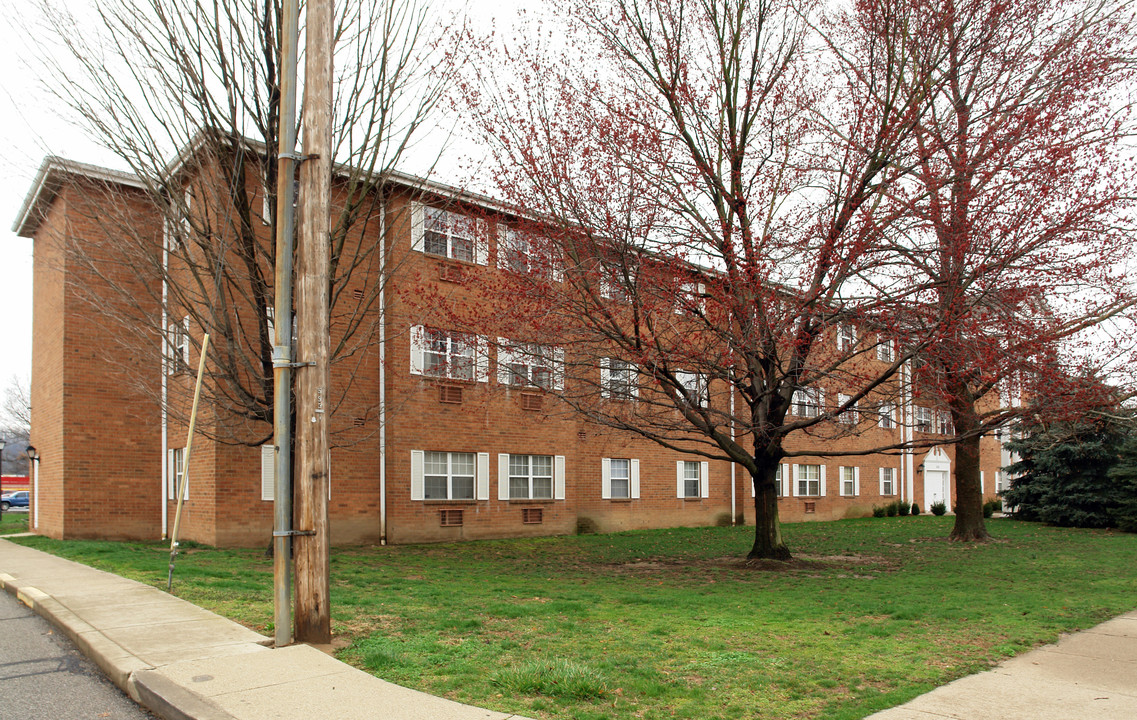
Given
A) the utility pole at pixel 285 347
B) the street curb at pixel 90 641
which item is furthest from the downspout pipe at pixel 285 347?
the street curb at pixel 90 641

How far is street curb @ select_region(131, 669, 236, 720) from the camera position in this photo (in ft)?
16.9

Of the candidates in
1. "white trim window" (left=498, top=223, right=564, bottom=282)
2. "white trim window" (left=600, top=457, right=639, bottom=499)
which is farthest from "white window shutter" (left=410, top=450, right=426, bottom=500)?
"white trim window" (left=498, top=223, right=564, bottom=282)

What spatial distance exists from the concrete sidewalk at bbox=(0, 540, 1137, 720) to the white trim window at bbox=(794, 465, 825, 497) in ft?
78.3

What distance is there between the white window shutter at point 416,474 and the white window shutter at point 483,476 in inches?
68.9

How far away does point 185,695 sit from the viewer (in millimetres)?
5508

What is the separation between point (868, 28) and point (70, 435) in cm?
1915

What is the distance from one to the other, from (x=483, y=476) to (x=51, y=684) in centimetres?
1548

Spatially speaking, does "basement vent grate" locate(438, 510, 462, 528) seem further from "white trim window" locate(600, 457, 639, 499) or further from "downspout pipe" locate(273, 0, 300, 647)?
"downspout pipe" locate(273, 0, 300, 647)

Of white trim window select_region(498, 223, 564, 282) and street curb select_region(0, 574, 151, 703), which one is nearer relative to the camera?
street curb select_region(0, 574, 151, 703)

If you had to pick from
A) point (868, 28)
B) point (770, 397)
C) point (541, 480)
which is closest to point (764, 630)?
point (770, 397)

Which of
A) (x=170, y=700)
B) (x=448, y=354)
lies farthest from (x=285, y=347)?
(x=448, y=354)

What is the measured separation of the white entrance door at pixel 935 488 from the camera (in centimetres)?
3906

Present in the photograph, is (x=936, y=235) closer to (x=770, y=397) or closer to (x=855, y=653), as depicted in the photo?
(x=770, y=397)

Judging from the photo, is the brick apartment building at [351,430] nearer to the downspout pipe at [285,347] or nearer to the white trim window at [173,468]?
the white trim window at [173,468]
